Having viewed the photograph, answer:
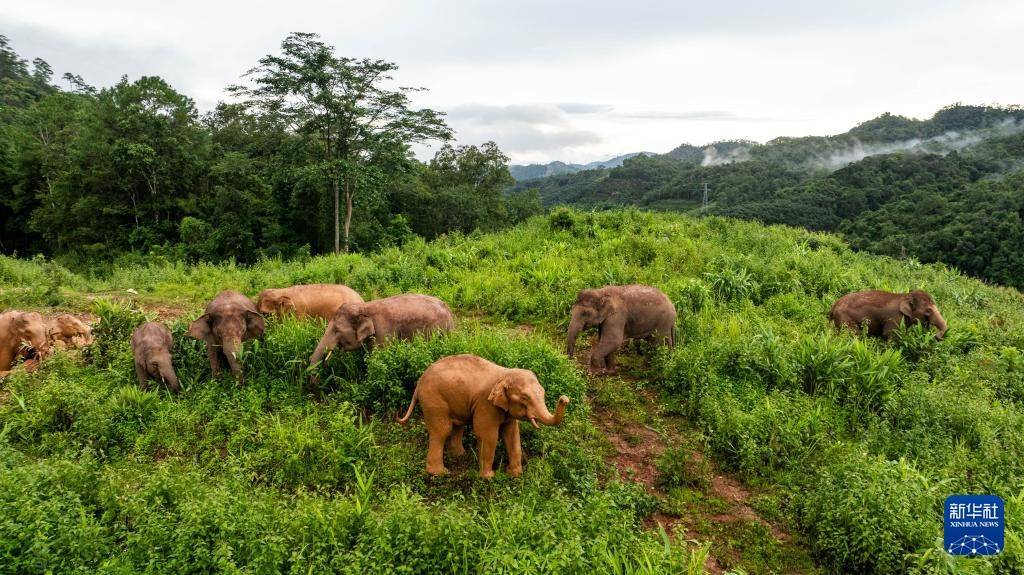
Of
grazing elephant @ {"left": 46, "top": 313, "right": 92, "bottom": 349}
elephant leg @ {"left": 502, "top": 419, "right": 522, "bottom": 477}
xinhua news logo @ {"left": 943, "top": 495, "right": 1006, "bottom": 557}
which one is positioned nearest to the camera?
xinhua news logo @ {"left": 943, "top": 495, "right": 1006, "bottom": 557}

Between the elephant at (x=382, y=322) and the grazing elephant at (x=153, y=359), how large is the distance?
186 centimetres

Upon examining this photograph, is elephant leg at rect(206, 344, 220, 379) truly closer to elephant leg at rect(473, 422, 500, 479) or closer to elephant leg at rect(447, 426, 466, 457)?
elephant leg at rect(447, 426, 466, 457)

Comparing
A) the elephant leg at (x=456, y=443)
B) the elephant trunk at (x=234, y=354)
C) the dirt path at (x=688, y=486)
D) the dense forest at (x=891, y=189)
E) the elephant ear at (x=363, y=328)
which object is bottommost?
the dirt path at (x=688, y=486)

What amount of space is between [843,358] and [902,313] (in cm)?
242

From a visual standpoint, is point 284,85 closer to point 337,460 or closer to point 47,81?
point 337,460

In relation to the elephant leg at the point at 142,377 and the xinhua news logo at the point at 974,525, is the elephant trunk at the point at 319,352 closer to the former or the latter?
the elephant leg at the point at 142,377

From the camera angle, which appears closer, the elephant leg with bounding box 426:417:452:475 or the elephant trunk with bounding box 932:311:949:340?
the elephant leg with bounding box 426:417:452:475

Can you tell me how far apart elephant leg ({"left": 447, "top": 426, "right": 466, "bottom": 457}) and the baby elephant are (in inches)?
69.5

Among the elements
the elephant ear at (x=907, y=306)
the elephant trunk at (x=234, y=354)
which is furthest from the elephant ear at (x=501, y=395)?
the elephant ear at (x=907, y=306)

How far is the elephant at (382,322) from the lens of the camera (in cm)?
660

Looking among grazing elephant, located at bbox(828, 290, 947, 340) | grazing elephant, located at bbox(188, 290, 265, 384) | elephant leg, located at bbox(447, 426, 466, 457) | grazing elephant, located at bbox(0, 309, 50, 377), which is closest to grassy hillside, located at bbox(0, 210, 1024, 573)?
elephant leg, located at bbox(447, 426, 466, 457)

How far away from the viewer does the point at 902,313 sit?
8516 millimetres

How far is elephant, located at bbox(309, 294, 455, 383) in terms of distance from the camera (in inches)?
260

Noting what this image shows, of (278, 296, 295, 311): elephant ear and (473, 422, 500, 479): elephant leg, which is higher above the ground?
(278, 296, 295, 311): elephant ear
